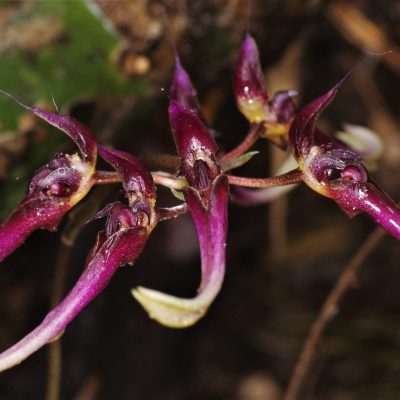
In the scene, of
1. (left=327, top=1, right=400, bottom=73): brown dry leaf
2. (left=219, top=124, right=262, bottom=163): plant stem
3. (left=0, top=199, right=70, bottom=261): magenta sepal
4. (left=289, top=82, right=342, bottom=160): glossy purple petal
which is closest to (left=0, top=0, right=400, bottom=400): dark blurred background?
(left=327, top=1, right=400, bottom=73): brown dry leaf

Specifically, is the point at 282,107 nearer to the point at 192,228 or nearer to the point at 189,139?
the point at 189,139

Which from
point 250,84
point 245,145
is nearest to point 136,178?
point 245,145

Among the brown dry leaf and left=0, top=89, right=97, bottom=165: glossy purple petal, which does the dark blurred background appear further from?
left=0, top=89, right=97, bottom=165: glossy purple petal

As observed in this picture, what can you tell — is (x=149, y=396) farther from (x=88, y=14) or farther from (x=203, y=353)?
(x=88, y=14)

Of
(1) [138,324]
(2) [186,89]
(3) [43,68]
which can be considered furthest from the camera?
(1) [138,324]

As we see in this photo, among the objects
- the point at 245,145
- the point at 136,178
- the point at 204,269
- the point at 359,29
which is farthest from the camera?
the point at 359,29

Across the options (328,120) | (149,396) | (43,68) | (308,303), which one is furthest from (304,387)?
(43,68)

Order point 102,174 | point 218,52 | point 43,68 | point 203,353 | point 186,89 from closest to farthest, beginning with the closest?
point 102,174, point 186,89, point 43,68, point 218,52, point 203,353
